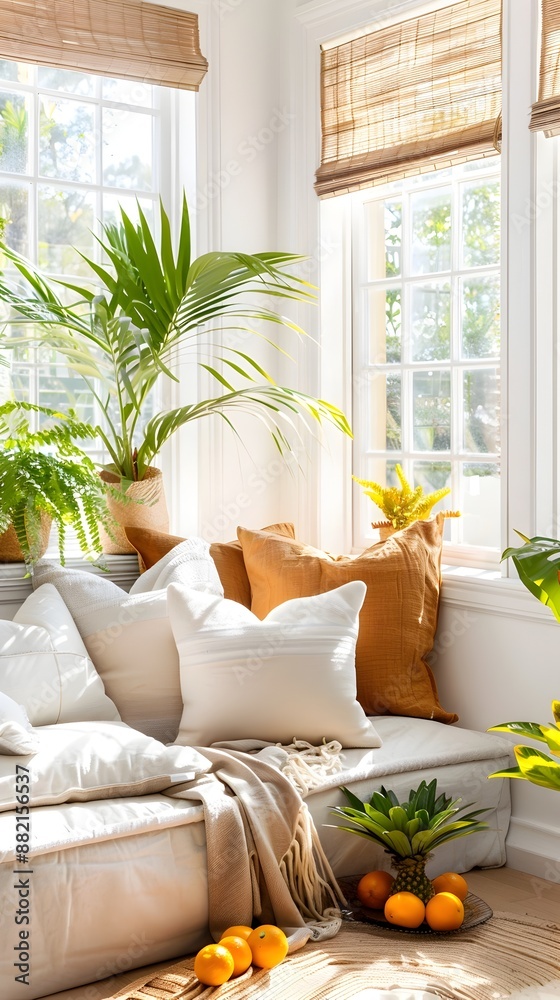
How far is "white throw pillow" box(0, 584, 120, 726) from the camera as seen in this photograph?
236 cm

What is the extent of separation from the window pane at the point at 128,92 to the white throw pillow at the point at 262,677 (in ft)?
5.72

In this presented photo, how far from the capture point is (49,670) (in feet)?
7.93

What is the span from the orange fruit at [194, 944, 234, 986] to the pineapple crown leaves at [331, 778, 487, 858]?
1.49 feet

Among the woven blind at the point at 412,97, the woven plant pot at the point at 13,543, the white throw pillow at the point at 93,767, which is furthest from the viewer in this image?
the woven blind at the point at 412,97

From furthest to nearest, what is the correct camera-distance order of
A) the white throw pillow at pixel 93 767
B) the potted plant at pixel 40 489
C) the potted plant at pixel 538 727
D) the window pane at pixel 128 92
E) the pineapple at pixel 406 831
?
the window pane at pixel 128 92 < the potted plant at pixel 40 489 < the pineapple at pixel 406 831 < the potted plant at pixel 538 727 < the white throw pillow at pixel 93 767

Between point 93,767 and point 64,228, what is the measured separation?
6.09 feet

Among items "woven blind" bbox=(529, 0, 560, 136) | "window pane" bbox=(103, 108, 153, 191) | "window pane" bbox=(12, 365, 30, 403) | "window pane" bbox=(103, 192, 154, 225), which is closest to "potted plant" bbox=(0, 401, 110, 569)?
"window pane" bbox=(12, 365, 30, 403)

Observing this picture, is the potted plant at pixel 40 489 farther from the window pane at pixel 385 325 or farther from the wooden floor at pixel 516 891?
the wooden floor at pixel 516 891

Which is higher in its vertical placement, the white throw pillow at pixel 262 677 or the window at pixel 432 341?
the window at pixel 432 341

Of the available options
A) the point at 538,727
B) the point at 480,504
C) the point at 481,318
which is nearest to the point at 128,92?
the point at 481,318

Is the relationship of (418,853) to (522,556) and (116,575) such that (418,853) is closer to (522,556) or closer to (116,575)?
(522,556)

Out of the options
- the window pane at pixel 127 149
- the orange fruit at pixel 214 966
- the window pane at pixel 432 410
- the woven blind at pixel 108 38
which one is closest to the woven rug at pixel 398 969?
the orange fruit at pixel 214 966

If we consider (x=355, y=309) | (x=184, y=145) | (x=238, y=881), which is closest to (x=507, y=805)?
(x=238, y=881)

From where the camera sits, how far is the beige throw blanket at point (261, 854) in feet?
6.96
